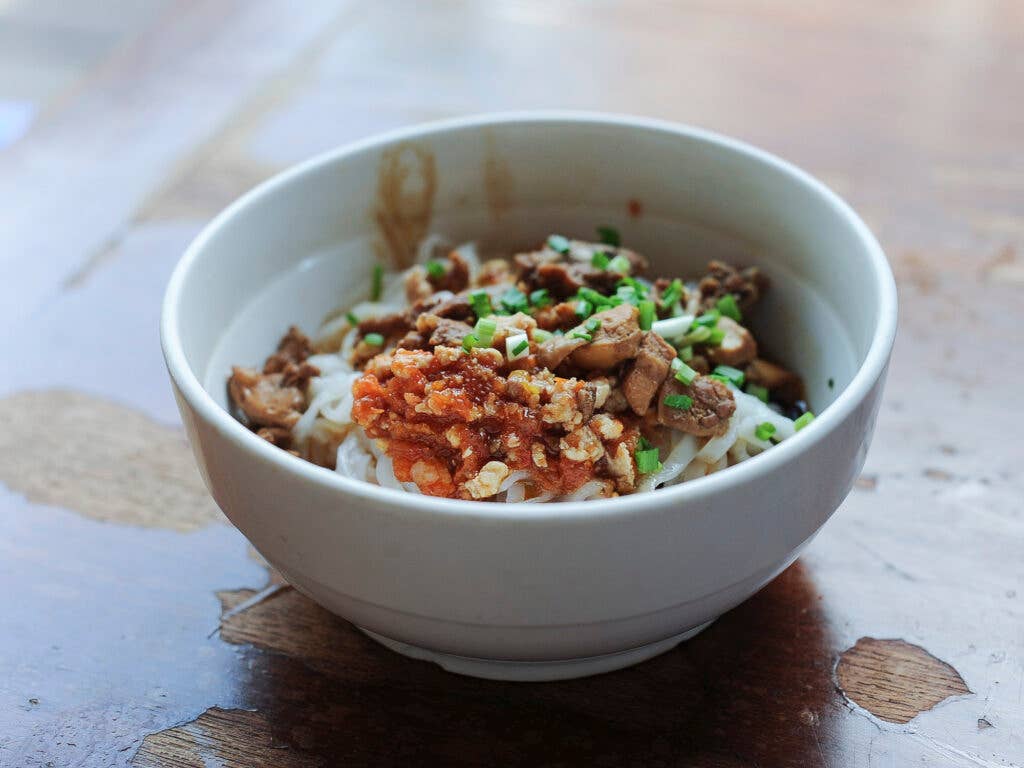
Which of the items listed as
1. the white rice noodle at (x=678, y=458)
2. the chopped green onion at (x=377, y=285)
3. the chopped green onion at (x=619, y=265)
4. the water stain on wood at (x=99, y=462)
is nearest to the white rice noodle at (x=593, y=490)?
the white rice noodle at (x=678, y=458)

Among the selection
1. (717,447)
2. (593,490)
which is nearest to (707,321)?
(717,447)

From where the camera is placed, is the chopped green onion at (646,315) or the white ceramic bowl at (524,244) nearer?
the white ceramic bowl at (524,244)

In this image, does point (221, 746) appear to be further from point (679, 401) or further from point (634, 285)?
point (634, 285)

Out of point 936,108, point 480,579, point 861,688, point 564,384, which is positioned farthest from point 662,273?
point 936,108

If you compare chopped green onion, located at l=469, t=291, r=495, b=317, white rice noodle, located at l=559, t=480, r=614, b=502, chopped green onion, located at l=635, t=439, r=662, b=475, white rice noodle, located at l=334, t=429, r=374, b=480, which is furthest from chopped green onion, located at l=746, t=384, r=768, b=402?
white rice noodle, located at l=334, t=429, r=374, b=480

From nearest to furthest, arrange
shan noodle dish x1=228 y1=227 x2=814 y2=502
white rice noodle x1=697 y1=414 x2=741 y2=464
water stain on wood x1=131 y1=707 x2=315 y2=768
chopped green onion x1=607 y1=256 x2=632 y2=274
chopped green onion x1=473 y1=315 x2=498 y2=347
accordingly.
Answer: water stain on wood x1=131 y1=707 x2=315 y2=768
shan noodle dish x1=228 y1=227 x2=814 y2=502
chopped green onion x1=473 y1=315 x2=498 y2=347
white rice noodle x1=697 y1=414 x2=741 y2=464
chopped green onion x1=607 y1=256 x2=632 y2=274

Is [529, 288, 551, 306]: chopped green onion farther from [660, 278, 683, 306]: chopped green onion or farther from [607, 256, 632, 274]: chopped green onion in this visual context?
[660, 278, 683, 306]: chopped green onion

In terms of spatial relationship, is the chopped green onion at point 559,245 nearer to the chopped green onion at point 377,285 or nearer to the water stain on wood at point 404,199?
the water stain on wood at point 404,199
